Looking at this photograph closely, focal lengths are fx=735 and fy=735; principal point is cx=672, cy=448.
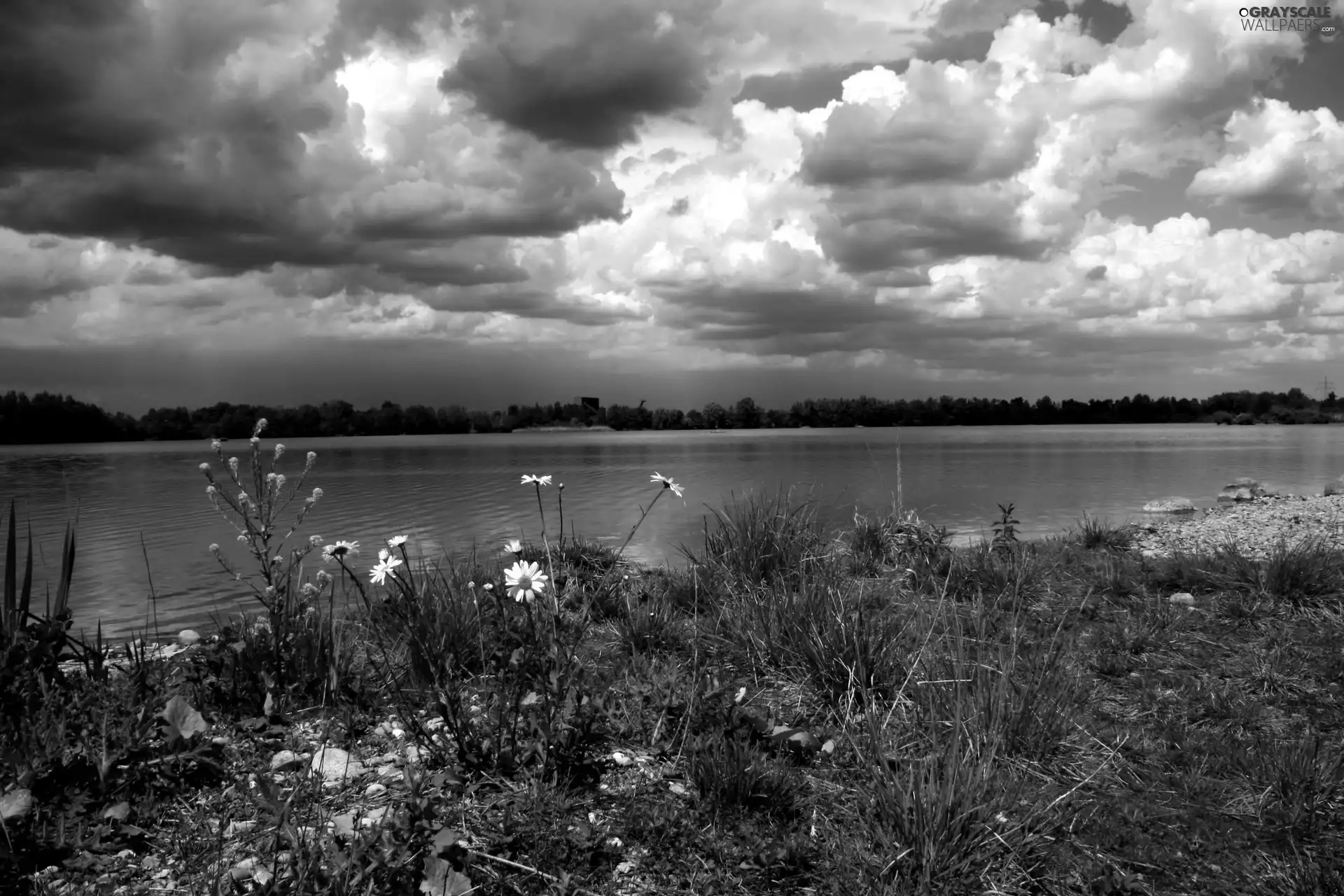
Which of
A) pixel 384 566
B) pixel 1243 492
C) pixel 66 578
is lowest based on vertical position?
pixel 1243 492

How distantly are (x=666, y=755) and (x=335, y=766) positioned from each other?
4.71 feet

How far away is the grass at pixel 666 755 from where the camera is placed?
2535 millimetres

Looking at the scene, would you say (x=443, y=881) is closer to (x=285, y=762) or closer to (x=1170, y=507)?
A: (x=285, y=762)

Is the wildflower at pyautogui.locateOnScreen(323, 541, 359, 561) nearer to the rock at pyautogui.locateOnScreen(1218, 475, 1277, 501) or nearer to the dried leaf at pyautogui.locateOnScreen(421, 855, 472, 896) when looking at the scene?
the dried leaf at pyautogui.locateOnScreen(421, 855, 472, 896)

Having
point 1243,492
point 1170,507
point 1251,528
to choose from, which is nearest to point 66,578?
point 1251,528

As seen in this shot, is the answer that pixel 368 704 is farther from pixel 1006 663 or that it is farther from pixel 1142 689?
pixel 1142 689

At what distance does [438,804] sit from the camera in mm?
2826

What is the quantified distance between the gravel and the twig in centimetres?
716

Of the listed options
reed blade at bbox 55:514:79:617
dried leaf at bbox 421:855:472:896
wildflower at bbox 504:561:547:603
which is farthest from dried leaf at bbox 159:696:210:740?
wildflower at bbox 504:561:547:603

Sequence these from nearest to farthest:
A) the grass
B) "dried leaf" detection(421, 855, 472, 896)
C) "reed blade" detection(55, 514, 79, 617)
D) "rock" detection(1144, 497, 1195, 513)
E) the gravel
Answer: "dried leaf" detection(421, 855, 472, 896) → the grass → "reed blade" detection(55, 514, 79, 617) → the gravel → "rock" detection(1144, 497, 1195, 513)

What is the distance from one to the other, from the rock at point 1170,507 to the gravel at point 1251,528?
40 centimetres

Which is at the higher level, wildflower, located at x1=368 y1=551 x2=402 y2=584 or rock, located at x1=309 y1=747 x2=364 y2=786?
wildflower, located at x1=368 y1=551 x2=402 y2=584

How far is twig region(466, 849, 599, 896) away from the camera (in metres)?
2.41

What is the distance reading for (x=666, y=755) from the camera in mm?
3359
